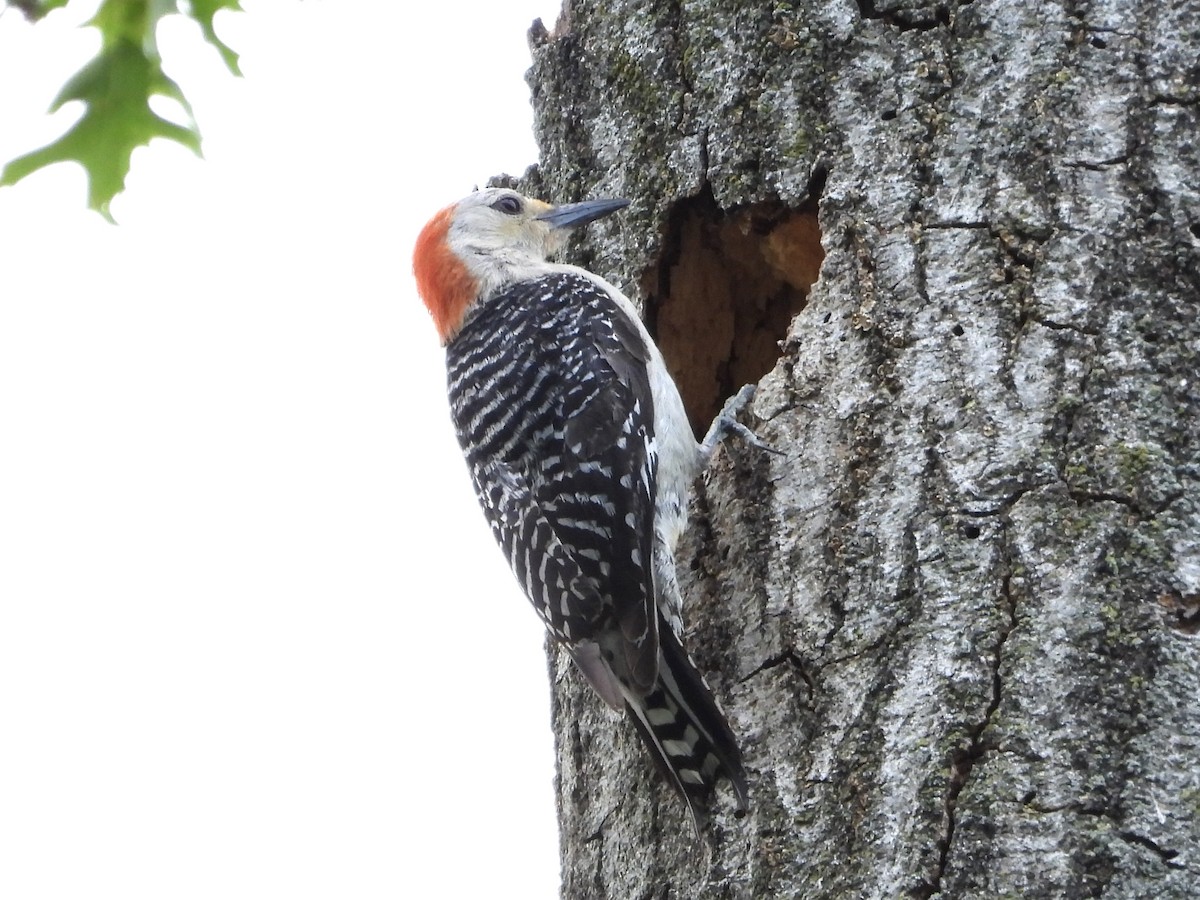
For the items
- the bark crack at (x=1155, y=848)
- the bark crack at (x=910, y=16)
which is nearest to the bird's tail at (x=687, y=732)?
the bark crack at (x=1155, y=848)

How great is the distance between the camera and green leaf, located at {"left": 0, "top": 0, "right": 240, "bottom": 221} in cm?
357

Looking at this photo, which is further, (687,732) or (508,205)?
(508,205)

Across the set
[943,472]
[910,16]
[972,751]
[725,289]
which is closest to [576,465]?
[725,289]

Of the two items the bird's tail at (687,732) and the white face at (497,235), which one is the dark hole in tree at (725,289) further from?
the bird's tail at (687,732)

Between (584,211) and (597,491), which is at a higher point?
(584,211)

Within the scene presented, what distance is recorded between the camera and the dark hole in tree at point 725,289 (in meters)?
4.06

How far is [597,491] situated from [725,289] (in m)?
0.84

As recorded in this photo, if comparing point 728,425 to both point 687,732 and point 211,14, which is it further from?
point 211,14

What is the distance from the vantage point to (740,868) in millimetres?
3188

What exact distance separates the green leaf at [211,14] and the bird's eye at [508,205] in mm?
1588

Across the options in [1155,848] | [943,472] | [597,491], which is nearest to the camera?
[1155,848]

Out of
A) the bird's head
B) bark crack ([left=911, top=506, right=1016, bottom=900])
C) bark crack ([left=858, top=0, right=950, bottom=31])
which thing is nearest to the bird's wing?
the bird's head

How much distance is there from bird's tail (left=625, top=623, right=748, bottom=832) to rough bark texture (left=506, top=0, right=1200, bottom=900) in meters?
0.06

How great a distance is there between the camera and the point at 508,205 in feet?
17.7
